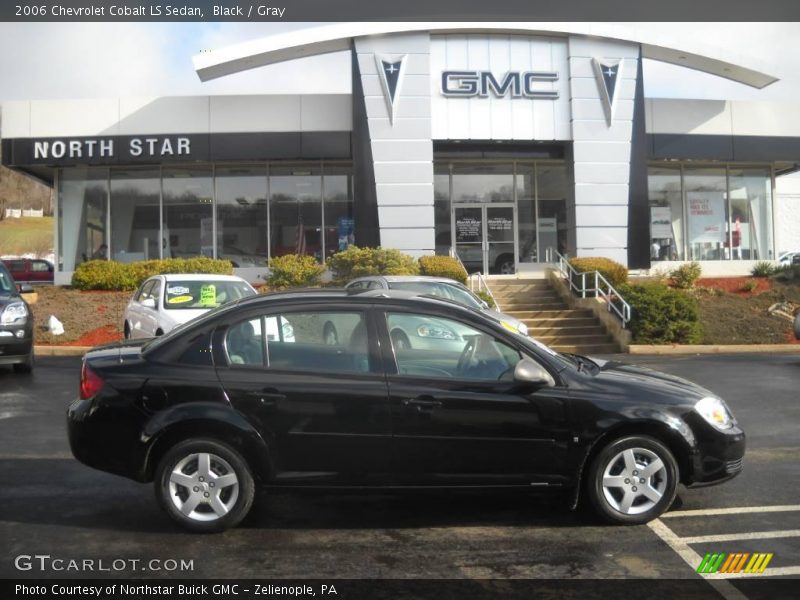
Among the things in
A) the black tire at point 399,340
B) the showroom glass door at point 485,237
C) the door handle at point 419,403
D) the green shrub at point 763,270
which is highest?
the showroom glass door at point 485,237

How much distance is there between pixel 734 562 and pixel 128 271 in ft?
62.6

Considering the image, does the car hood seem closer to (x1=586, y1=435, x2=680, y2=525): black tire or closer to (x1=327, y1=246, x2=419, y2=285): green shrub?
(x1=586, y1=435, x2=680, y2=525): black tire

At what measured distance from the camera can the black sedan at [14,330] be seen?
1160 cm

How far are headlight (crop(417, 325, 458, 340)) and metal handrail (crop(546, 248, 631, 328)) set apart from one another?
1238 centimetres

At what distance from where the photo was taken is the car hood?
17.2 ft

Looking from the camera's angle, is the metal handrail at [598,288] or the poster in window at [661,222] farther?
the poster in window at [661,222]

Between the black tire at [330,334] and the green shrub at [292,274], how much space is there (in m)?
14.5

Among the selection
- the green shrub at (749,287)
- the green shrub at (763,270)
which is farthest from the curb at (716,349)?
the green shrub at (763,270)

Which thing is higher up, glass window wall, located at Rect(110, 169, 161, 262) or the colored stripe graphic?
glass window wall, located at Rect(110, 169, 161, 262)

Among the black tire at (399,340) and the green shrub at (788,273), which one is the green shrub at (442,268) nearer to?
the green shrub at (788,273)

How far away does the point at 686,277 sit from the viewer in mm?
21078

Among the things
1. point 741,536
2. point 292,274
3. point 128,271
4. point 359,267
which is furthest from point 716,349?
point 128,271

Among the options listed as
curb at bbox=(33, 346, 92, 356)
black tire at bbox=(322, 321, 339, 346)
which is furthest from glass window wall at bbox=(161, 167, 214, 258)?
black tire at bbox=(322, 321, 339, 346)

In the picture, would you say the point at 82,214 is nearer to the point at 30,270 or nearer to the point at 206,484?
the point at 30,270
